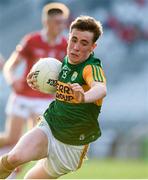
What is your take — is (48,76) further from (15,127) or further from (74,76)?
(15,127)

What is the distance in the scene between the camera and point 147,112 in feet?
56.6

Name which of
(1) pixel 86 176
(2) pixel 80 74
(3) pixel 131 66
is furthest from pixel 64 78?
(3) pixel 131 66

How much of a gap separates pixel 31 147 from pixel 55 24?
3.54 metres

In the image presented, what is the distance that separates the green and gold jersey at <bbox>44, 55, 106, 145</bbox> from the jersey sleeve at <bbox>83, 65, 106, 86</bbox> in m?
0.06

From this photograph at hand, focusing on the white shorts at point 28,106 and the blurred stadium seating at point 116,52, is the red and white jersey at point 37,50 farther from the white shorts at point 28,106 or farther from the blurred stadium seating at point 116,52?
the blurred stadium seating at point 116,52

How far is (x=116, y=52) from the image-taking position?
17.5 meters

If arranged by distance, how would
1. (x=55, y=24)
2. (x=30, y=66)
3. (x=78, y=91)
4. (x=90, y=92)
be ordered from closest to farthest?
(x=78, y=91), (x=90, y=92), (x=55, y=24), (x=30, y=66)

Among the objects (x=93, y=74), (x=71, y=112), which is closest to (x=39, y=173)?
(x=71, y=112)

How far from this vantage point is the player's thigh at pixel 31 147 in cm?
707

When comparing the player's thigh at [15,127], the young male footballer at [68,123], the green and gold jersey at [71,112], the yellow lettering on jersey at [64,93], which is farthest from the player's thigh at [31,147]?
the player's thigh at [15,127]

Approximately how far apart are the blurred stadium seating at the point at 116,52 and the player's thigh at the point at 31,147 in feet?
32.2

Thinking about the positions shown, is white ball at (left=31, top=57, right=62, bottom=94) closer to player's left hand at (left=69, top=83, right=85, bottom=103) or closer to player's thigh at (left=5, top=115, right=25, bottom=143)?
player's left hand at (left=69, top=83, right=85, bottom=103)

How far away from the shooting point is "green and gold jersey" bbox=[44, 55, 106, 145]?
7152 millimetres

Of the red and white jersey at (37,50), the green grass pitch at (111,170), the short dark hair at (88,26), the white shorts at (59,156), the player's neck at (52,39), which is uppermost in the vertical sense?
the short dark hair at (88,26)
